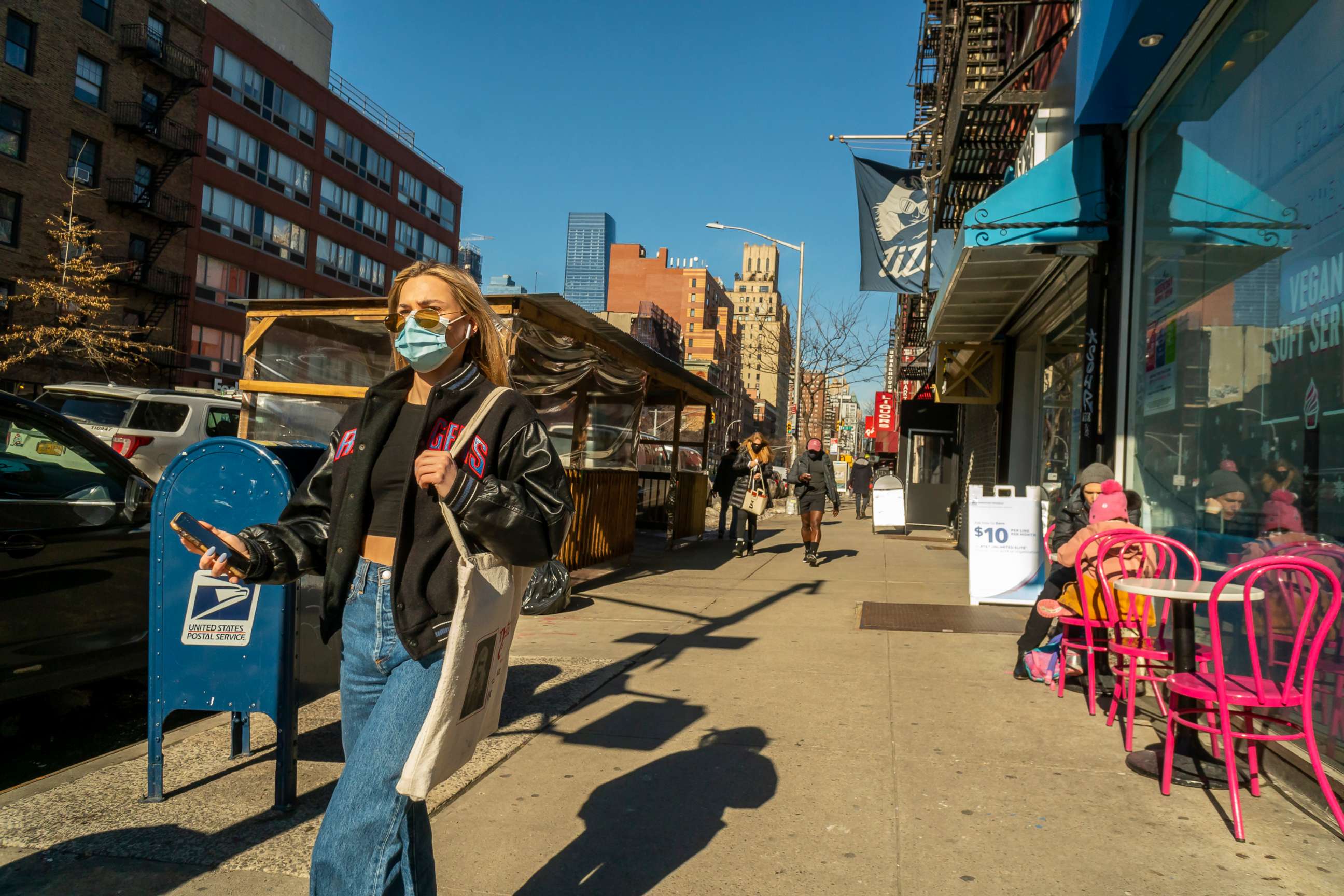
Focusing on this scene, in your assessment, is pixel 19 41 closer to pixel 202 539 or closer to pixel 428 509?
pixel 202 539

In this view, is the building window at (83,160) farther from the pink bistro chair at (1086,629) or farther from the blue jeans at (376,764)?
the blue jeans at (376,764)

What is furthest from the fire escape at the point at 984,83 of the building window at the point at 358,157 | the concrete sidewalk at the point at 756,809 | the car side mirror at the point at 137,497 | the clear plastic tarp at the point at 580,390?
the building window at the point at 358,157

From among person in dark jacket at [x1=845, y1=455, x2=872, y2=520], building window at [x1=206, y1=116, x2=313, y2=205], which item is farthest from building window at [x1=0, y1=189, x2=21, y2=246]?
person in dark jacket at [x1=845, y1=455, x2=872, y2=520]

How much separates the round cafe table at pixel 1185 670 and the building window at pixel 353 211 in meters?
46.3

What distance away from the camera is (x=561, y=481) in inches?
92.5

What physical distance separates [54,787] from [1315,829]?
5069mm

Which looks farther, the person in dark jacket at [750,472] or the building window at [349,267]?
the building window at [349,267]

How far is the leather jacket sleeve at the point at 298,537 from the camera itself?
7.72ft

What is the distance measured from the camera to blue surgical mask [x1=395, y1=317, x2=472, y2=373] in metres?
2.41

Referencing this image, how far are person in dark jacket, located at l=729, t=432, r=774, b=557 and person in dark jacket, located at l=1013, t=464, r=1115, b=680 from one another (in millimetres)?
6691

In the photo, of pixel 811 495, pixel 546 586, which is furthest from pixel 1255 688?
pixel 811 495

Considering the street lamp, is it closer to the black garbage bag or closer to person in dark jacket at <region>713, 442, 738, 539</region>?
person in dark jacket at <region>713, 442, 738, 539</region>

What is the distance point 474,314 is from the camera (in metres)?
2.50

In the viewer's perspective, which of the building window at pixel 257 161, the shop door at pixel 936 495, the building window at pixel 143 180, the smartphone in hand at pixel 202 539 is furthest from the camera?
the building window at pixel 257 161
